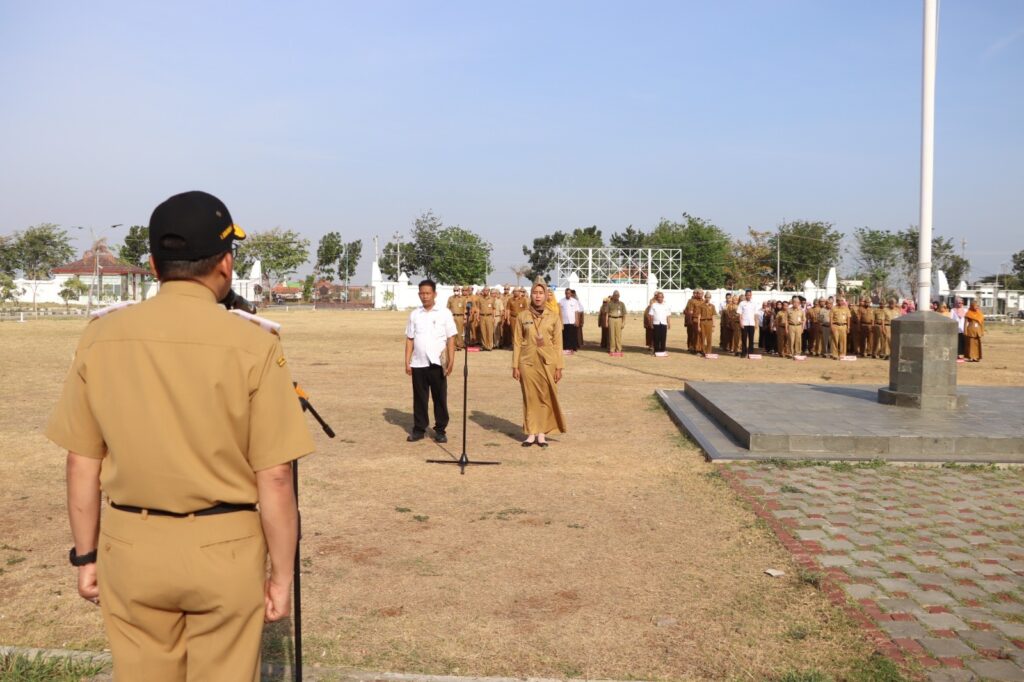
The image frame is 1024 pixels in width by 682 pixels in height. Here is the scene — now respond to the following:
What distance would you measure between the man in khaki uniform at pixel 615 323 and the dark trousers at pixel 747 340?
133 inches

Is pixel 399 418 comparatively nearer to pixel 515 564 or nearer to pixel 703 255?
pixel 515 564

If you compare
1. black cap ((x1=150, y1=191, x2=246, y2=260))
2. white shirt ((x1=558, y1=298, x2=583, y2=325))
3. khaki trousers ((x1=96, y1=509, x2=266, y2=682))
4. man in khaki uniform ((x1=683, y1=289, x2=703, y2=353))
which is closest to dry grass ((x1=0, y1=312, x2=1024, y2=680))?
khaki trousers ((x1=96, y1=509, x2=266, y2=682))

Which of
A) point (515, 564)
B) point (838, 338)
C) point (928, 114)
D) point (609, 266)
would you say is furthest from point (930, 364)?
point (609, 266)

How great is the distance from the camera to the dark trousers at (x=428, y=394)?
9727mm

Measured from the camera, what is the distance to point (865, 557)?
5668 mm

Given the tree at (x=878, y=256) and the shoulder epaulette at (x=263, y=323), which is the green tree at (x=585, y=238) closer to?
the tree at (x=878, y=256)

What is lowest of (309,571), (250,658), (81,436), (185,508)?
(309,571)

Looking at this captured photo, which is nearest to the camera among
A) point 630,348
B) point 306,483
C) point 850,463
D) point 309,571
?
point 309,571

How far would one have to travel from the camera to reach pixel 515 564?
18.4 ft

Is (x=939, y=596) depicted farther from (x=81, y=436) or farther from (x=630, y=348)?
(x=630, y=348)

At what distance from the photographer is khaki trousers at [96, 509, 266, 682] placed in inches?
86.7

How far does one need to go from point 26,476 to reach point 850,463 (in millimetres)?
7761

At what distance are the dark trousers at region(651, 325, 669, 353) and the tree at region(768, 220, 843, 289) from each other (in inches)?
2200

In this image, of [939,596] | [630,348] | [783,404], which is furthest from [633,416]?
[630,348]
